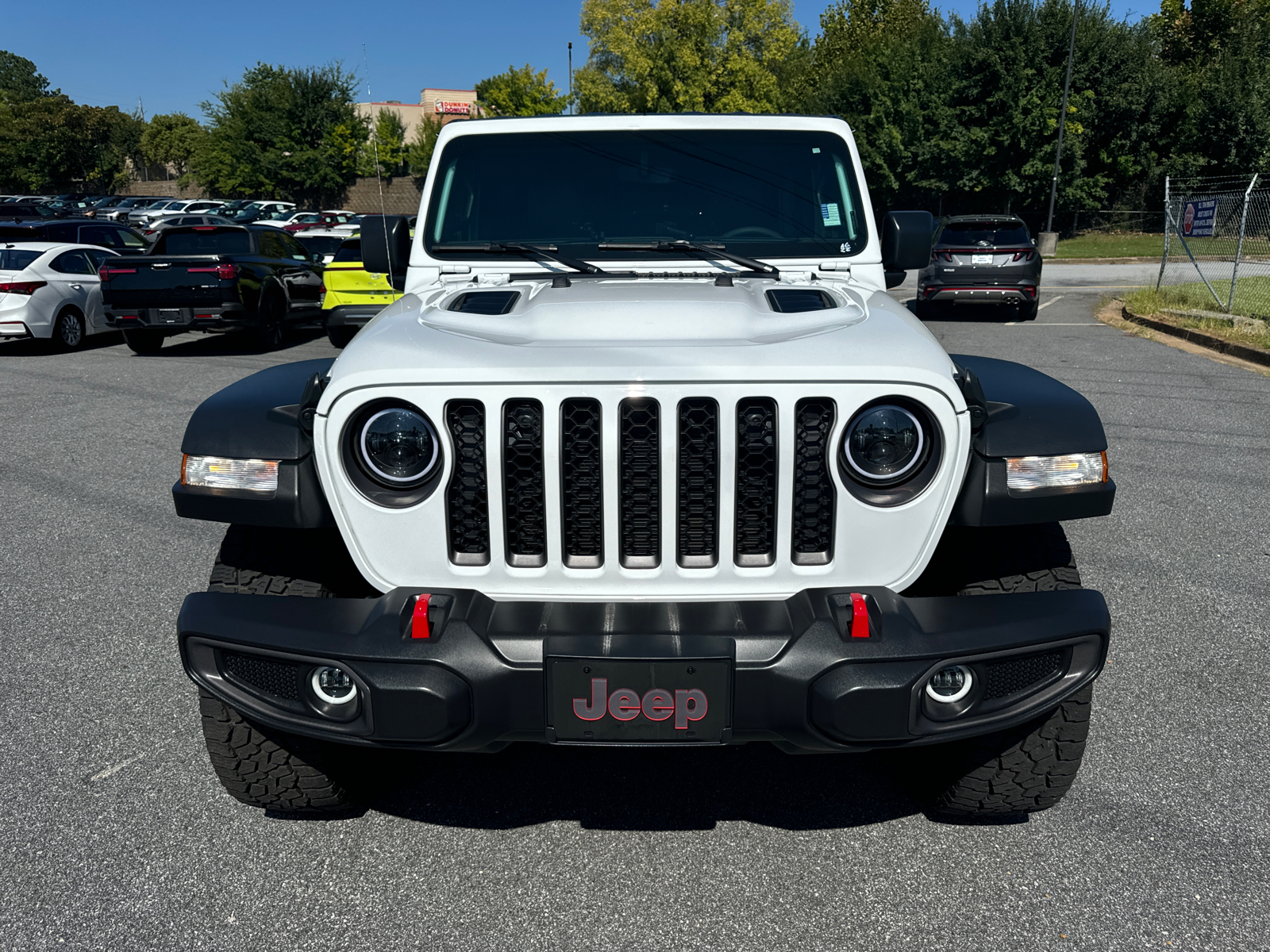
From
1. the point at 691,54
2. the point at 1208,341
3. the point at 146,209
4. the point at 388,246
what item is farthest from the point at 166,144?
the point at 388,246

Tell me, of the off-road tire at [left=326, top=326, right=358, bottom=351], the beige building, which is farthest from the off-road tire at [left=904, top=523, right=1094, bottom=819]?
the beige building

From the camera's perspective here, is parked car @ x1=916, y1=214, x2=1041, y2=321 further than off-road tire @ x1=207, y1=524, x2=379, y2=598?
Yes

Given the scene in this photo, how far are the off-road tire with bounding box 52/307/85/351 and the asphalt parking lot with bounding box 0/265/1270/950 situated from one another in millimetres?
9637

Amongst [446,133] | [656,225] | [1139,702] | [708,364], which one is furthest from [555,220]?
[1139,702]

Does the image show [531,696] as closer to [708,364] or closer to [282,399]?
[708,364]

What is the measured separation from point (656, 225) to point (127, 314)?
10073 millimetres

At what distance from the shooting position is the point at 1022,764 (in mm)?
2564

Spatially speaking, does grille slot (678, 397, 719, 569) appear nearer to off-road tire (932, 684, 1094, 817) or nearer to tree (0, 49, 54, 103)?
off-road tire (932, 684, 1094, 817)

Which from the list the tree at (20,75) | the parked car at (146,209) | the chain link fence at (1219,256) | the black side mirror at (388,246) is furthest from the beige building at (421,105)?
the black side mirror at (388,246)

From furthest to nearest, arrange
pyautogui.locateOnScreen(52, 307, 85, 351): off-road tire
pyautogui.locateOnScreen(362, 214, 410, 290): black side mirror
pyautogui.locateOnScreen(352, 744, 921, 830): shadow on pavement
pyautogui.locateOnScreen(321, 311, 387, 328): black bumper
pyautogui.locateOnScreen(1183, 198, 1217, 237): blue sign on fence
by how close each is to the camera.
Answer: pyautogui.locateOnScreen(1183, 198, 1217, 237): blue sign on fence < pyautogui.locateOnScreen(52, 307, 85, 351): off-road tire < pyautogui.locateOnScreen(321, 311, 387, 328): black bumper < pyautogui.locateOnScreen(362, 214, 410, 290): black side mirror < pyautogui.locateOnScreen(352, 744, 921, 830): shadow on pavement

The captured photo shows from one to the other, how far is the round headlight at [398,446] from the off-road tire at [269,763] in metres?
0.82

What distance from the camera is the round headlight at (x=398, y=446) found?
218cm

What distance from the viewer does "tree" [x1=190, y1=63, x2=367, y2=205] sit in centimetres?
5050

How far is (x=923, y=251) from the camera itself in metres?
3.62
